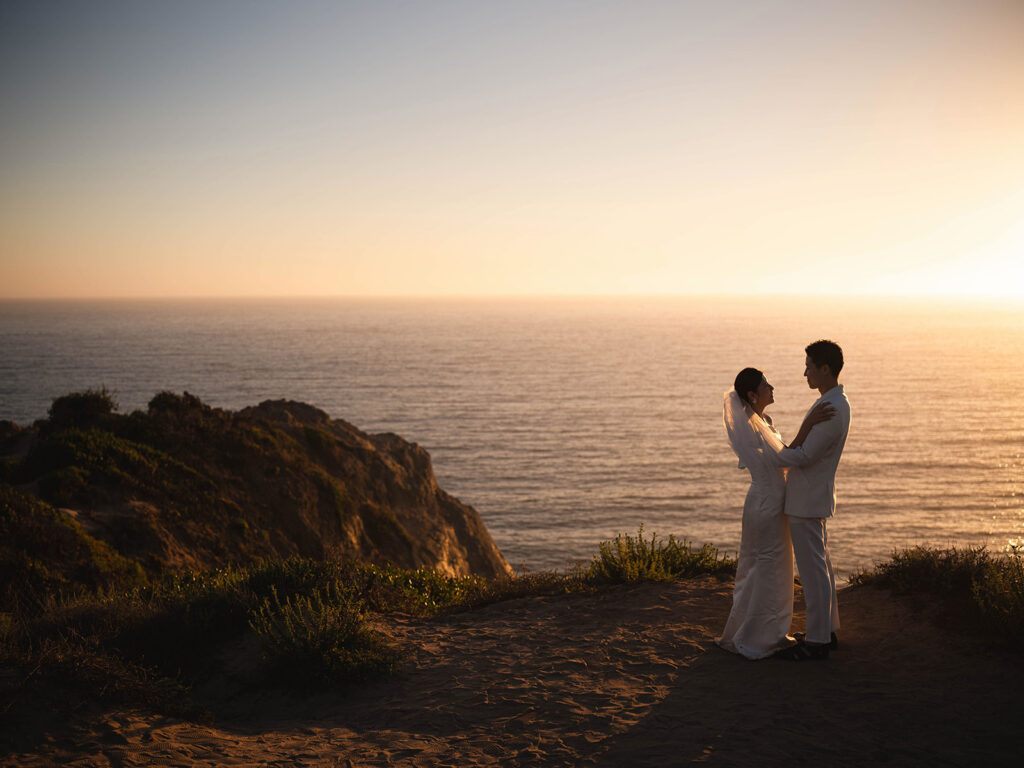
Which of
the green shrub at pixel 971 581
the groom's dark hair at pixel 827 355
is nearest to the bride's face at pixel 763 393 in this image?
the groom's dark hair at pixel 827 355

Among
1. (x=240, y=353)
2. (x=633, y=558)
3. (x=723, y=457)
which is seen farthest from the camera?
(x=240, y=353)

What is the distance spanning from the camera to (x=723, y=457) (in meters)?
52.5

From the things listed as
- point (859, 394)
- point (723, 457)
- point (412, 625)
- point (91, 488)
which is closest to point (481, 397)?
point (723, 457)

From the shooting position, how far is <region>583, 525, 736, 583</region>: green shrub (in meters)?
10.2

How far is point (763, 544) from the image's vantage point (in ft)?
23.3

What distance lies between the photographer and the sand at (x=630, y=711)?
18.1ft

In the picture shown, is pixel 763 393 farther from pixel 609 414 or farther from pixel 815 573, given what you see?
pixel 609 414

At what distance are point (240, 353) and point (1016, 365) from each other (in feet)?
440

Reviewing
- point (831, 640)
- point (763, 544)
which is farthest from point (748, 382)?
point (831, 640)

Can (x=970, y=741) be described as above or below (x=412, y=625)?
above

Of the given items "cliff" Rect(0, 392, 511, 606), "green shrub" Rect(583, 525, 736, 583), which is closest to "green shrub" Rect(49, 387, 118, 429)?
"cliff" Rect(0, 392, 511, 606)

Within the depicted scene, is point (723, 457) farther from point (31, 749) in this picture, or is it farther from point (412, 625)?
point (31, 749)

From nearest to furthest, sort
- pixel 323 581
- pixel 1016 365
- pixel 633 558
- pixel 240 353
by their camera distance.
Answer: pixel 323 581
pixel 633 558
pixel 1016 365
pixel 240 353

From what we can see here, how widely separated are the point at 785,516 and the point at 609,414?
64061 millimetres
